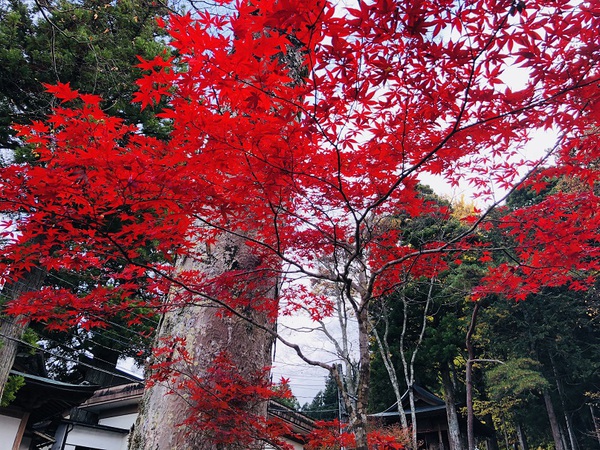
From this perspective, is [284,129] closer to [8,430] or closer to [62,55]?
[62,55]

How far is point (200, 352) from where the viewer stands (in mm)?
3002

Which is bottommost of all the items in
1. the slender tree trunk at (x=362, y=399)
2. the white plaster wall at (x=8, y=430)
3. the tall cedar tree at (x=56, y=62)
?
the white plaster wall at (x=8, y=430)

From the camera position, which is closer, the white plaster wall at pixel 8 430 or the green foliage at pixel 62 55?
the green foliage at pixel 62 55

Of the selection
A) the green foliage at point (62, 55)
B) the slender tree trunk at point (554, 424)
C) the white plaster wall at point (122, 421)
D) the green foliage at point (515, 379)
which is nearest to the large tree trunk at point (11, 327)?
the green foliage at point (62, 55)

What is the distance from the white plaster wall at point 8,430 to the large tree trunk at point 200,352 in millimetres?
6960

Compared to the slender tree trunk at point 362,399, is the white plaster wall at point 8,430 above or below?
below

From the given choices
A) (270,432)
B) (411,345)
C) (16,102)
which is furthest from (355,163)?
(411,345)

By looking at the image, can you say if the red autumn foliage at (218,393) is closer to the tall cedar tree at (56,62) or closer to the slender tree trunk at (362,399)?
the slender tree trunk at (362,399)

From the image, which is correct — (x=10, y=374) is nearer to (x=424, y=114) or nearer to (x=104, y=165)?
(x=104, y=165)

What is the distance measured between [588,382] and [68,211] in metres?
19.8

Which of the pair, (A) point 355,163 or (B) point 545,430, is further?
(B) point 545,430

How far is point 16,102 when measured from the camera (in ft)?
22.9

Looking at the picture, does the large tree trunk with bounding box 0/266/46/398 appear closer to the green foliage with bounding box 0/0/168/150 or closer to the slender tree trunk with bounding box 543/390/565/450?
the green foliage with bounding box 0/0/168/150

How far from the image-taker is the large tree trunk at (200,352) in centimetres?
274
